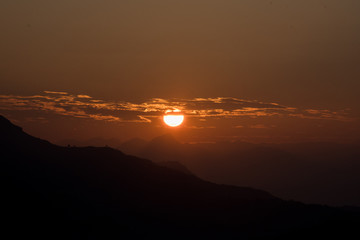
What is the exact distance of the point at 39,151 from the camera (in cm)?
10012

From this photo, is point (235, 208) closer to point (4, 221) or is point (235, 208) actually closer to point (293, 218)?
point (293, 218)

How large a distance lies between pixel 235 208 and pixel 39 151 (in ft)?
161

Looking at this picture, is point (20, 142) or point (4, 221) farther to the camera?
point (20, 142)

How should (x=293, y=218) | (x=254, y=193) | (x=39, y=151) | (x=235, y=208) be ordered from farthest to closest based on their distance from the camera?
(x=254, y=193)
(x=39, y=151)
(x=235, y=208)
(x=293, y=218)

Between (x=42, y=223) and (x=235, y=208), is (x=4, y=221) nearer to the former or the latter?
(x=42, y=223)

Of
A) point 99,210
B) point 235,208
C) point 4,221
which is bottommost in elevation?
point 4,221

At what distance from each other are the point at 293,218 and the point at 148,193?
3154cm

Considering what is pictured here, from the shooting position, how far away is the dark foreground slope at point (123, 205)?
2867 inches

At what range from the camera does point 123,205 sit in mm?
84500

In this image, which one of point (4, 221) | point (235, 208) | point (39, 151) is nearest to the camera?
point (4, 221)

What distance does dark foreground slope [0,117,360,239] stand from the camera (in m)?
72.8

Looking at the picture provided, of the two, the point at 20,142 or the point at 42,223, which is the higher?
the point at 20,142

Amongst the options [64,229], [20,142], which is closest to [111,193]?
[64,229]

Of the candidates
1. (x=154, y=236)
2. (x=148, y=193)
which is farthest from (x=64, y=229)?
(x=148, y=193)
